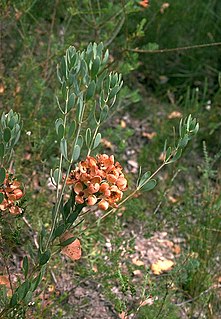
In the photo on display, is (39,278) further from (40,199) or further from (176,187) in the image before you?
(176,187)

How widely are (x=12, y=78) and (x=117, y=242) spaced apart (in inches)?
40.8

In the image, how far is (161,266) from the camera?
2.82 metres

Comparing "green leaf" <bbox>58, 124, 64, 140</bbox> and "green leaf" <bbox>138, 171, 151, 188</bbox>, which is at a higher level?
"green leaf" <bbox>58, 124, 64, 140</bbox>

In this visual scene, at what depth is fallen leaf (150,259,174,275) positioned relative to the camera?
9.13ft

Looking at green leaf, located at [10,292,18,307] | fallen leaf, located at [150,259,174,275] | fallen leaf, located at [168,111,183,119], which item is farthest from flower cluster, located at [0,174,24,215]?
fallen leaf, located at [168,111,183,119]

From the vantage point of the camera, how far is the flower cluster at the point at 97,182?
160 cm

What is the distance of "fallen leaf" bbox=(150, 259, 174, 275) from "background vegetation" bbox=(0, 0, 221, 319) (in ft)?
0.09

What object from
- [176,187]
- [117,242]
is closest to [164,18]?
[176,187]

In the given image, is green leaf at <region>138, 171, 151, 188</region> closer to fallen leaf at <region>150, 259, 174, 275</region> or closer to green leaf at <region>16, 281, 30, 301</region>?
green leaf at <region>16, 281, 30, 301</region>

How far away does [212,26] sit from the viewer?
13.8 feet

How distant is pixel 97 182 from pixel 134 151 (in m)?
1.99

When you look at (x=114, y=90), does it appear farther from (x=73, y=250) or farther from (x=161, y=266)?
(x=161, y=266)

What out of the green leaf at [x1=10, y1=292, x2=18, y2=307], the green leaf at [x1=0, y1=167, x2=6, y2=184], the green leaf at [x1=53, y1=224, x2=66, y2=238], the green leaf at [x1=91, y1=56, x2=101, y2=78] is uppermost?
the green leaf at [x1=91, y1=56, x2=101, y2=78]

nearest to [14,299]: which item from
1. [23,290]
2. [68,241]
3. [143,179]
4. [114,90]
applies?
[23,290]
